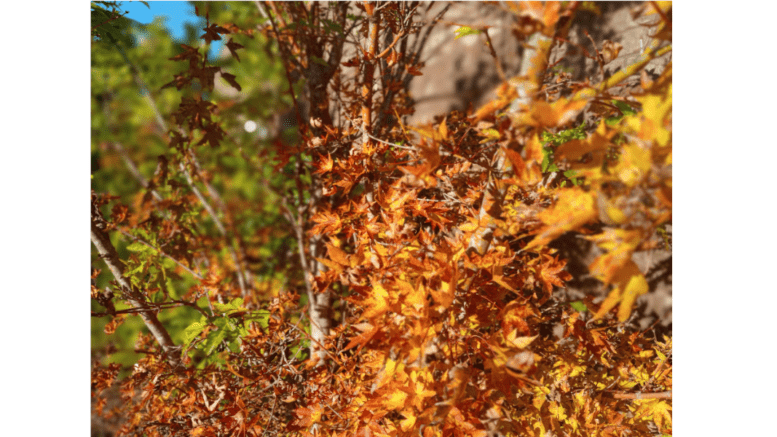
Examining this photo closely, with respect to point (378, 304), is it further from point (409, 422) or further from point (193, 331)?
point (193, 331)

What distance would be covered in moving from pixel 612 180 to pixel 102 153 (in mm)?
4450

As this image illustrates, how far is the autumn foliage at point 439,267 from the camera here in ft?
2.48

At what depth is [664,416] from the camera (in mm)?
1122

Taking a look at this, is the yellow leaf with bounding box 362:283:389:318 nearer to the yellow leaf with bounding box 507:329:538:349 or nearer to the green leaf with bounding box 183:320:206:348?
the yellow leaf with bounding box 507:329:538:349

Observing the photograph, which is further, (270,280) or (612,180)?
(270,280)

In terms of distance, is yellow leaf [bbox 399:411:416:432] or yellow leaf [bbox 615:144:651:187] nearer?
yellow leaf [bbox 615:144:651:187]

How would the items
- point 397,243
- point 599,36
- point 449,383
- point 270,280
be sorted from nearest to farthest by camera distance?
point 449,383 < point 397,243 < point 599,36 < point 270,280

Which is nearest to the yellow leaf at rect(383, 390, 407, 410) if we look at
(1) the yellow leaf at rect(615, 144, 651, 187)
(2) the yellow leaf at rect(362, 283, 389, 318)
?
(2) the yellow leaf at rect(362, 283, 389, 318)

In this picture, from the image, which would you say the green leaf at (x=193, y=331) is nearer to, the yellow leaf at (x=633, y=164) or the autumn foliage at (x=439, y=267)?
the autumn foliage at (x=439, y=267)

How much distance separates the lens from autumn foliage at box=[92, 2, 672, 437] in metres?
0.75

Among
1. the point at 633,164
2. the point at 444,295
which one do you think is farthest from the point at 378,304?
the point at 633,164

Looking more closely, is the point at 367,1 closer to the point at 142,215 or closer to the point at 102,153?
the point at 142,215

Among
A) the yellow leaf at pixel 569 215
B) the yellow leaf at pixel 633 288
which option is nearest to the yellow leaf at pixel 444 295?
the yellow leaf at pixel 569 215
